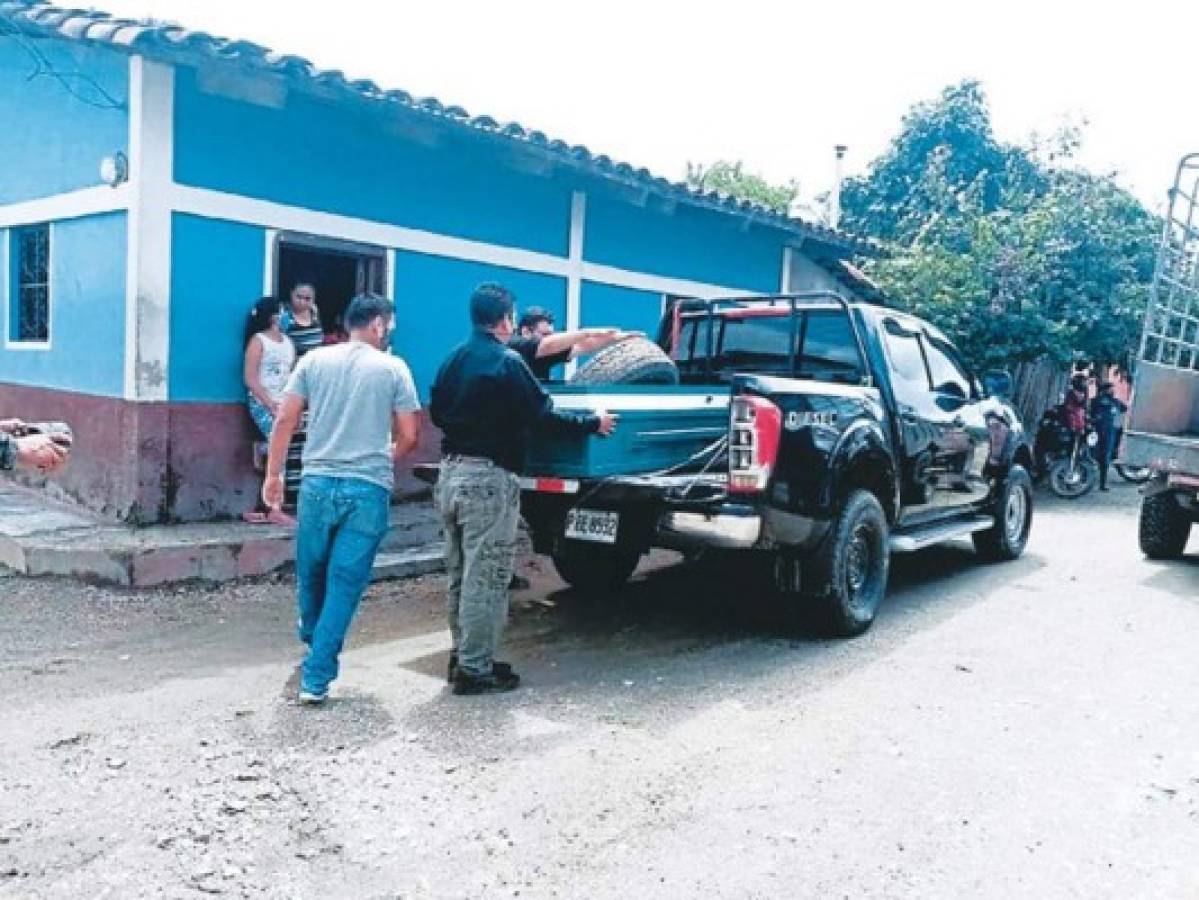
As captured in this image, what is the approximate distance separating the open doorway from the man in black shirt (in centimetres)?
212

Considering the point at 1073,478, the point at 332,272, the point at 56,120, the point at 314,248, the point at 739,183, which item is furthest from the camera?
the point at 739,183

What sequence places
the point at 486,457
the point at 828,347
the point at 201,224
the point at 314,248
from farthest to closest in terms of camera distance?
the point at 314,248 < the point at 201,224 < the point at 828,347 < the point at 486,457

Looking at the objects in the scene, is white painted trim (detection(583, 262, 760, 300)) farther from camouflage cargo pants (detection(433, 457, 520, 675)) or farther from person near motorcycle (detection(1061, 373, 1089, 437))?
camouflage cargo pants (detection(433, 457, 520, 675))

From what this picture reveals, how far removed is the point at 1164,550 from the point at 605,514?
5.65 metres

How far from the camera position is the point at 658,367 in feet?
18.5

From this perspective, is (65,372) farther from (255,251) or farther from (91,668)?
(91,668)

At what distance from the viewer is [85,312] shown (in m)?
7.06

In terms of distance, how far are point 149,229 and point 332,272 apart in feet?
12.8

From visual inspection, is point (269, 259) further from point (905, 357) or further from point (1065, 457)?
point (1065, 457)

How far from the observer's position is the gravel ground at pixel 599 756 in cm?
295

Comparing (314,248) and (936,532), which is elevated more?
(314,248)

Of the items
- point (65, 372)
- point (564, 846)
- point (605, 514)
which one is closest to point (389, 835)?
point (564, 846)

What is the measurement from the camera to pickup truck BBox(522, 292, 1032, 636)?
4926mm

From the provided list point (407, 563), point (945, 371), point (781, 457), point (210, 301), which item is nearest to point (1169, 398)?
point (945, 371)
